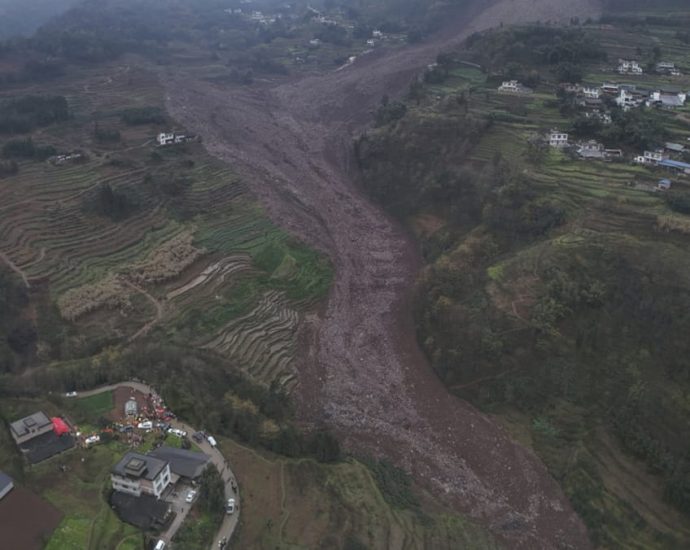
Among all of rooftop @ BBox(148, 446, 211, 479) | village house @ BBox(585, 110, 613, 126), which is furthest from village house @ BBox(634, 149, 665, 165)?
rooftop @ BBox(148, 446, 211, 479)

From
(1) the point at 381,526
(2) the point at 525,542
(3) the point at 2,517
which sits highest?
(3) the point at 2,517

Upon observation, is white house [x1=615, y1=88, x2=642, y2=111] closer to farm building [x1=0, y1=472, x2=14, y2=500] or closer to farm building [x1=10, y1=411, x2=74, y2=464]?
farm building [x1=10, y1=411, x2=74, y2=464]

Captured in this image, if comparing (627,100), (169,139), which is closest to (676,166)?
(627,100)

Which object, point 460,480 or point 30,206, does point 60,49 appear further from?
point 460,480

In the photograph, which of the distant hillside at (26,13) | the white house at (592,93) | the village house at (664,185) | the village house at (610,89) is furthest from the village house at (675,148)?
the distant hillside at (26,13)

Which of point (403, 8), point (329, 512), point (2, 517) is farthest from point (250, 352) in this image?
point (403, 8)

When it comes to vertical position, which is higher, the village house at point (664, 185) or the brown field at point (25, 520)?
the village house at point (664, 185)

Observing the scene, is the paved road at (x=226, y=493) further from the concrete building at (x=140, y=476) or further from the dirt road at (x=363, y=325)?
the dirt road at (x=363, y=325)
